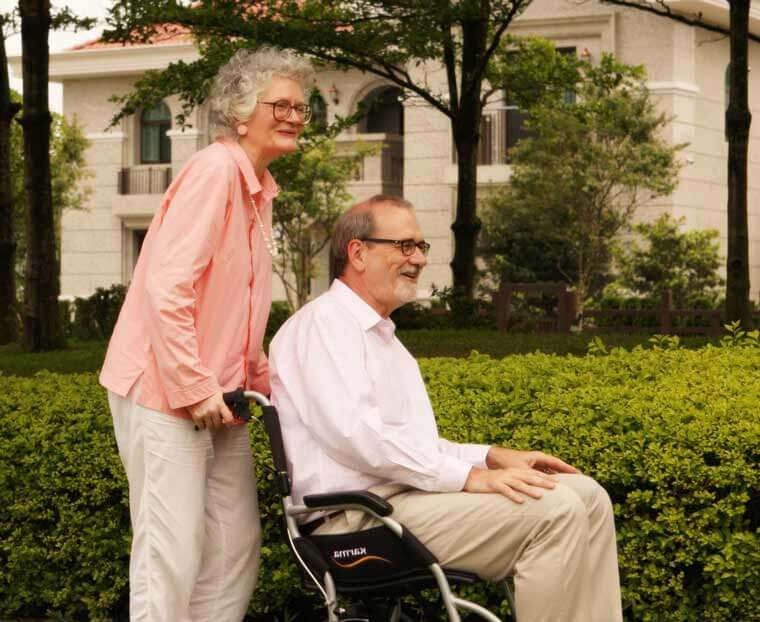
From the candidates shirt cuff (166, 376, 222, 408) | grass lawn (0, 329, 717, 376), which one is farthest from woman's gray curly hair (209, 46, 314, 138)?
grass lawn (0, 329, 717, 376)

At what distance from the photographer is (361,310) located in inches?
162

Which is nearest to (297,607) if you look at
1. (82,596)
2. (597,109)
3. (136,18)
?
(82,596)

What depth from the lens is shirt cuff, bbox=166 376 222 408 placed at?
3863mm

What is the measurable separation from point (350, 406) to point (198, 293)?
58 centimetres

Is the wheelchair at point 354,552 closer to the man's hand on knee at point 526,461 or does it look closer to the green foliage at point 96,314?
the man's hand on knee at point 526,461

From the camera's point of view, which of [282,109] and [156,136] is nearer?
[282,109]

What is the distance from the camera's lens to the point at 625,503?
493 cm

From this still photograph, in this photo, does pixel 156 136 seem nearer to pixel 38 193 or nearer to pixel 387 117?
pixel 387 117

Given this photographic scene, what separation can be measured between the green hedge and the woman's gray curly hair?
1561 mm

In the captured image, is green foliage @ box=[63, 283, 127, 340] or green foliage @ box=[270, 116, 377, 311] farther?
green foliage @ box=[270, 116, 377, 311]

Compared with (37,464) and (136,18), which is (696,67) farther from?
(37,464)

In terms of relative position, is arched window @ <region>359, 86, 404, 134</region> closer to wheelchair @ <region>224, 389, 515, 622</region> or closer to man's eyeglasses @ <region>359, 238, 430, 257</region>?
Answer: man's eyeglasses @ <region>359, 238, 430, 257</region>

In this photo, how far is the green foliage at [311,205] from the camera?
95.3 feet

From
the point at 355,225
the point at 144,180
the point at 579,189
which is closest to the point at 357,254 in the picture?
the point at 355,225
